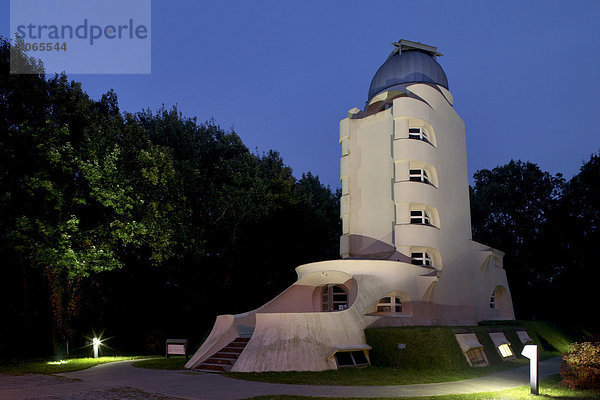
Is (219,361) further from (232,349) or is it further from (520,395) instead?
(520,395)

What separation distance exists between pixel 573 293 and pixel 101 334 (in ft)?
115

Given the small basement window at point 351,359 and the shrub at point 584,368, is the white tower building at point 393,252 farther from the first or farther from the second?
the shrub at point 584,368

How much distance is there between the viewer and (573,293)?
40500 mm

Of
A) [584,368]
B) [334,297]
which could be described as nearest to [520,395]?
[584,368]

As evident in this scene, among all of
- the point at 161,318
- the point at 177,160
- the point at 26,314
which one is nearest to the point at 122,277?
the point at 161,318

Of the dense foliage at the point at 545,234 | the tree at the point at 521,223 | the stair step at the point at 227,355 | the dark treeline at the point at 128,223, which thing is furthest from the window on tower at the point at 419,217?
the tree at the point at 521,223

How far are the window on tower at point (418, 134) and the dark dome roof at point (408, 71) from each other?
420 cm

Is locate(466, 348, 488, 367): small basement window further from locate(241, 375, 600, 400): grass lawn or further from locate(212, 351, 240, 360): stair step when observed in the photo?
locate(212, 351, 240, 360): stair step

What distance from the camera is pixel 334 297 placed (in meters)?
27.4

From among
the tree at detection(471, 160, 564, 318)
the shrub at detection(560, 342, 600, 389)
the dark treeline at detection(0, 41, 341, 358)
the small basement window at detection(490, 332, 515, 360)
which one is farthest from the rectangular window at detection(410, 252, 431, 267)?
the tree at detection(471, 160, 564, 318)

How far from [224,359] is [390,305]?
928cm

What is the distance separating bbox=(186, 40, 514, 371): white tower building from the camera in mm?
19641

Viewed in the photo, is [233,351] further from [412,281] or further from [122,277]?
[122,277]

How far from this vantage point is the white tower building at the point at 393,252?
19641 millimetres
